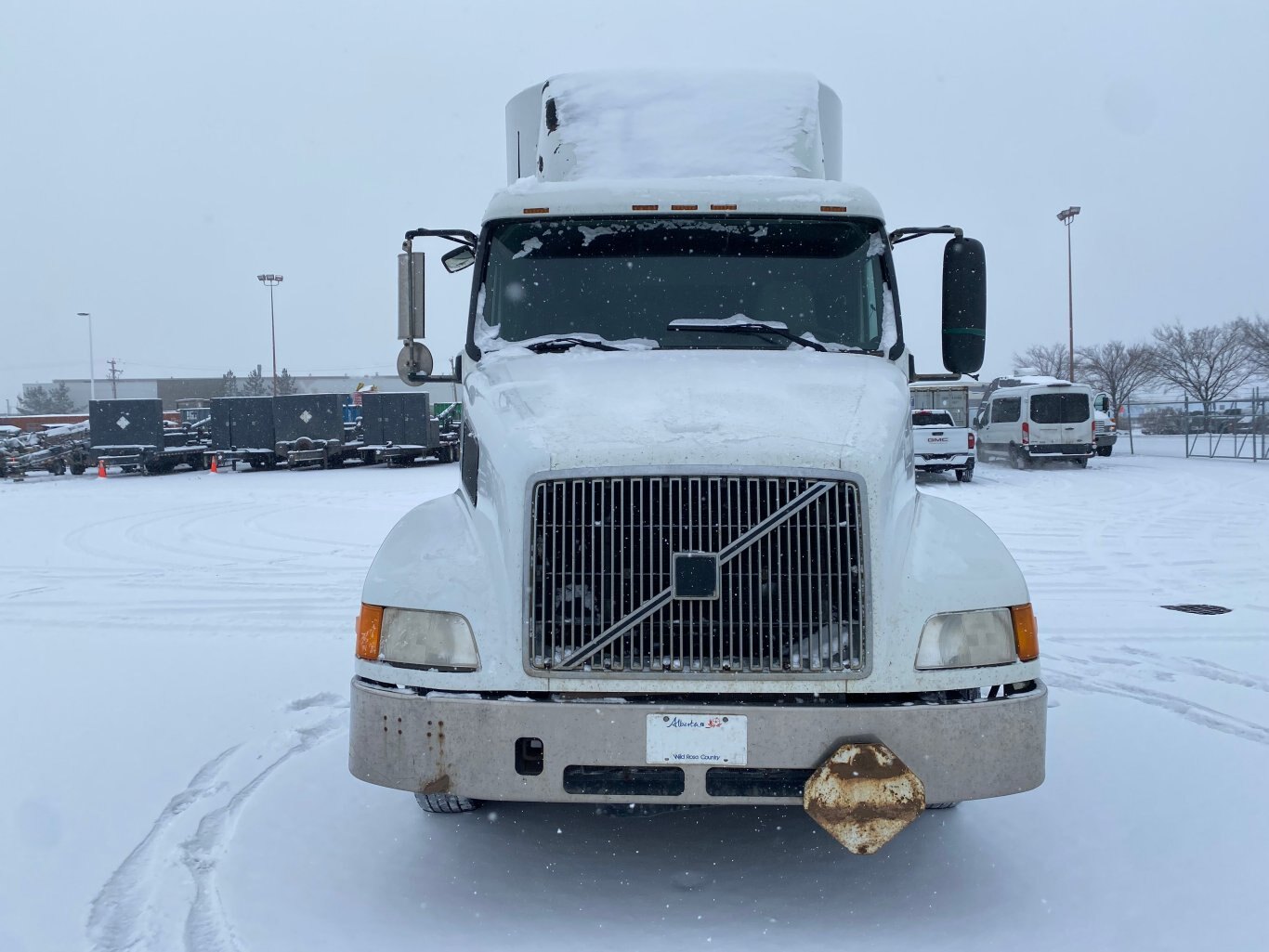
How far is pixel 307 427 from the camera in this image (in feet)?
99.3

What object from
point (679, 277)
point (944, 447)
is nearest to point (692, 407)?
point (679, 277)

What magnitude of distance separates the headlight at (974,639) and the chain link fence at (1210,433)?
26772mm

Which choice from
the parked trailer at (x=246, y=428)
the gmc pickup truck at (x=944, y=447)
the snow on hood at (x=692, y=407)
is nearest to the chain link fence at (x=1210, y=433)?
the gmc pickup truck at (x=944, y=447)

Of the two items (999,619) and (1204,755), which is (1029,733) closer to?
(999,619)

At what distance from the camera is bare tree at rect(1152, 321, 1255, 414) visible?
5406 cm

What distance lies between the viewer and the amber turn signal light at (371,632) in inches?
134

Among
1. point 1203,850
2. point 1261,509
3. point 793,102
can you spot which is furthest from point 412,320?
point 1261,509

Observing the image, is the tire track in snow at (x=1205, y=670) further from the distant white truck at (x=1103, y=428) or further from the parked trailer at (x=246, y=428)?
the parked trailer at (x=246, y=428)

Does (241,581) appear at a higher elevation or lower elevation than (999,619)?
lower

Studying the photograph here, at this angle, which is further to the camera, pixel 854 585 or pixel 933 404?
pixel 933 404

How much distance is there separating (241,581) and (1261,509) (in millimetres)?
14643

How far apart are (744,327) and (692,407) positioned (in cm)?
105

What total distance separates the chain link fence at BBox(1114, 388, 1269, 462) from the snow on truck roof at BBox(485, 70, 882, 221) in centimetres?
2486

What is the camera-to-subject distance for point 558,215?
477 centimetres
